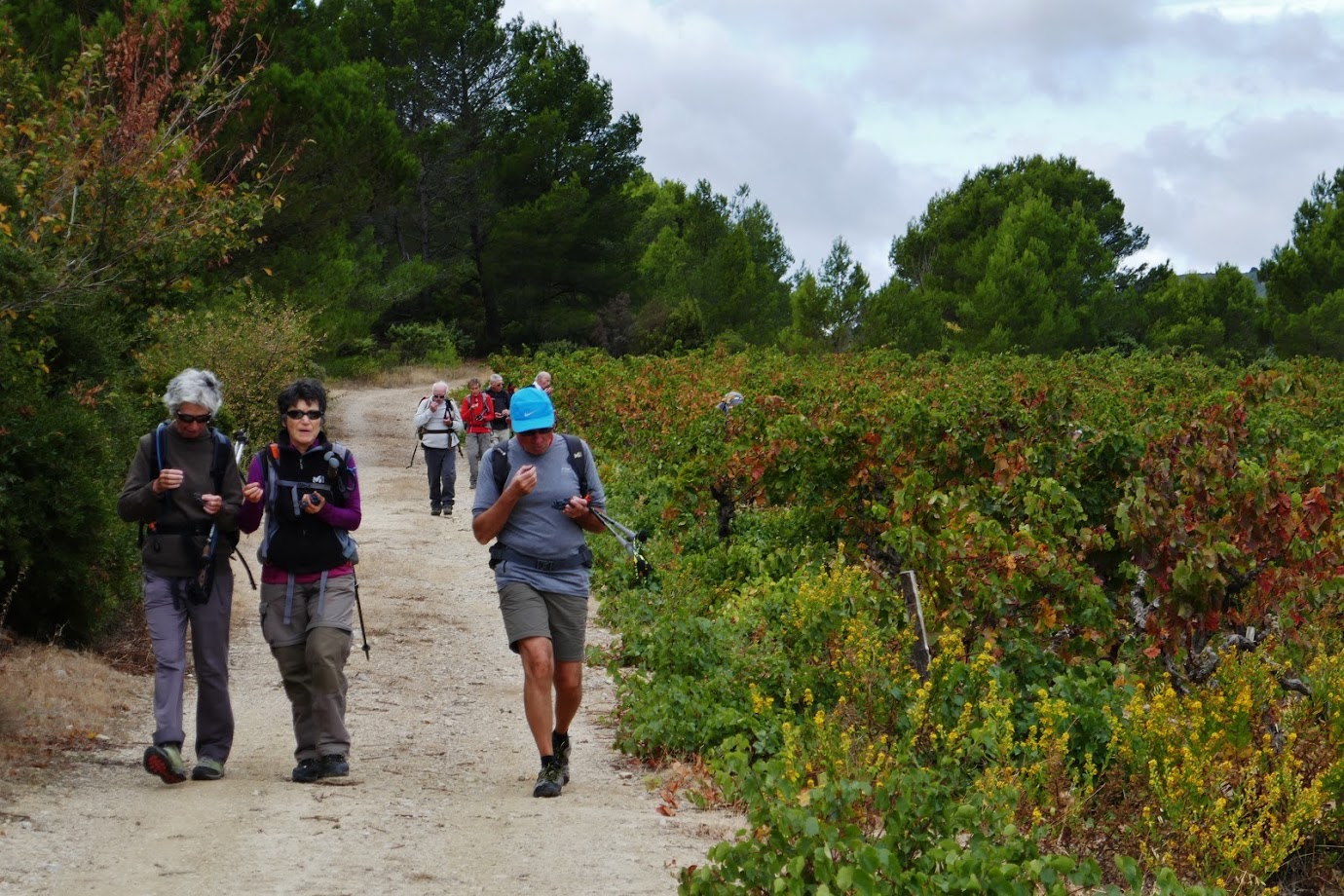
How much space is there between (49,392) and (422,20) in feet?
120

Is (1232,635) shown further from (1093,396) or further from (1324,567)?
(1093,396)

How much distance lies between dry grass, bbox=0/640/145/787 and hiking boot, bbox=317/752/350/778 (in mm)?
1210

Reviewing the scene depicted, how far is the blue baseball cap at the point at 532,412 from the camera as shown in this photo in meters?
6.45

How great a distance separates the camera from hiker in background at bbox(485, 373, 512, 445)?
1800 cm

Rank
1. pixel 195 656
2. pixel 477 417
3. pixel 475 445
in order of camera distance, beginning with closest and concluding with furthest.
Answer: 1. pixel 195 656
2. pixel 477 417
3. pixel 475 445

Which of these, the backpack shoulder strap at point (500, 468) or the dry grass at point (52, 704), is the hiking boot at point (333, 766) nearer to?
the dry grass at point (52, 704)

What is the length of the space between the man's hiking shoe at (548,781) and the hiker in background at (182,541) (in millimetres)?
1446

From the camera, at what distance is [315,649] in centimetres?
660

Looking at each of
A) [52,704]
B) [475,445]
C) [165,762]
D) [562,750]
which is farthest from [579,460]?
[475,445]

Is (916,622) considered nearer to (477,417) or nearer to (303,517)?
(303,517)

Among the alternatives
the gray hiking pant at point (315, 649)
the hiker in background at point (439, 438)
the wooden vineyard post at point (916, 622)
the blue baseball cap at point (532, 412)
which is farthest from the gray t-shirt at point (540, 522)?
the hiker in background at point (439, 438)

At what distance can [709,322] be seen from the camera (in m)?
54.8

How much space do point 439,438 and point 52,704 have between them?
9.62 metres

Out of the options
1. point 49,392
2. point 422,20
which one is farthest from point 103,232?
point 422,20
